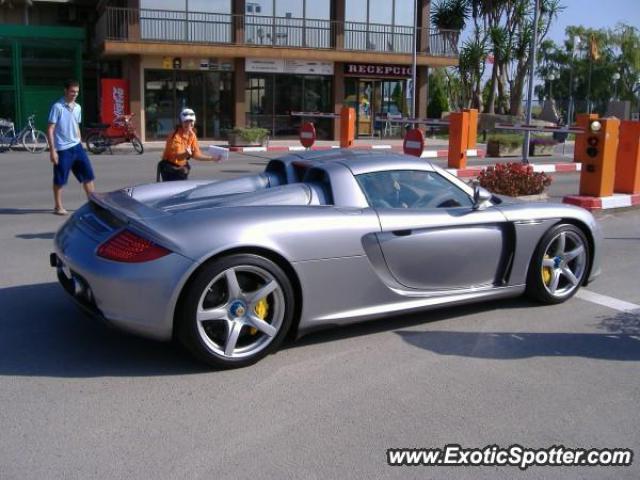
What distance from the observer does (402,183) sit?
5.17m

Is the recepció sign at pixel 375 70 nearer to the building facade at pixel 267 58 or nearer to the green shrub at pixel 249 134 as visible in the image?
the building facade at pixel 267 58

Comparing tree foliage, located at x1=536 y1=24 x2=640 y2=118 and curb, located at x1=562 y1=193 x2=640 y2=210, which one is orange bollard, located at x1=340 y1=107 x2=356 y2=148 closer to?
curb, located at x1=562 y1=193 x2=640 y2=210

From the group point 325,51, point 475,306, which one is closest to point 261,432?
point 475,306

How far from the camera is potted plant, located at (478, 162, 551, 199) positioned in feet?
33.0

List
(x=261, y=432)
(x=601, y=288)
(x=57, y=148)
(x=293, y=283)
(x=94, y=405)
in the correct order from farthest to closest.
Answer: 1. (x=57, y=148)
2. (x=601, y=288)
3. (x=293, y=283)
4. (x=94, y=405)
5. (x=261, y=432)

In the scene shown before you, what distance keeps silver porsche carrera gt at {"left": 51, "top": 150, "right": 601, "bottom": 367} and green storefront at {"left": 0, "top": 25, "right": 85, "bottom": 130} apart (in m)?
26.0

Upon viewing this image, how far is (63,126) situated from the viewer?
9.24 meters

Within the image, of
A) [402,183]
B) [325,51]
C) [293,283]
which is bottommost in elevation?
[293,283]

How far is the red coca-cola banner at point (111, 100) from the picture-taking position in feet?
84.6

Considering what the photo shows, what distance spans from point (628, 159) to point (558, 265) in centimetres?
637

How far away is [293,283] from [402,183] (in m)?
1.24

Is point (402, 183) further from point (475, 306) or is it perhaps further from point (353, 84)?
point (353, 84)

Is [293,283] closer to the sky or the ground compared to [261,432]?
closer to the sky

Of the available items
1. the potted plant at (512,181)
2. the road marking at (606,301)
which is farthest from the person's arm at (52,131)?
the road marking at (606,301)
